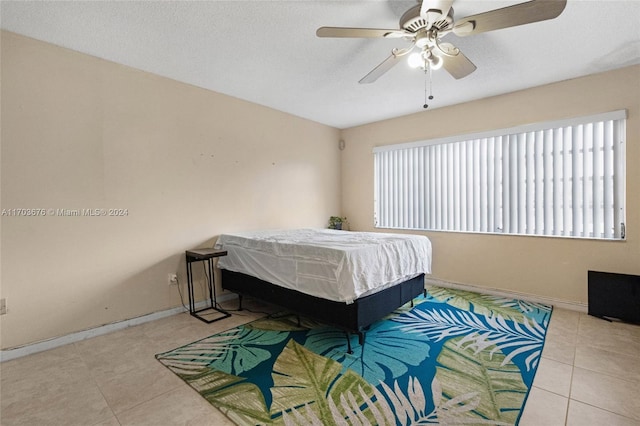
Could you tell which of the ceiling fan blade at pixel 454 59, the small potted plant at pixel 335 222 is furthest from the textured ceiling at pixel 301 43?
the small potted plant at pixel 335 222

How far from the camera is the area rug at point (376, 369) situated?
1.75 meters

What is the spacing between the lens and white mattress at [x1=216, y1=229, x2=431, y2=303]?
2.40 metres

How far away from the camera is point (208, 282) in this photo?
12.0ft

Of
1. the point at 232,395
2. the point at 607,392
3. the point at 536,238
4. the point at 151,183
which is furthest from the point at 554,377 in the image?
the point at 151,183

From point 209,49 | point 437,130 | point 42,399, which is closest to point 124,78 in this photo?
point 209,49

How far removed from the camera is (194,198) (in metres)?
3.50

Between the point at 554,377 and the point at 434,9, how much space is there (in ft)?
8.15

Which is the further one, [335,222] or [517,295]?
[335,222]

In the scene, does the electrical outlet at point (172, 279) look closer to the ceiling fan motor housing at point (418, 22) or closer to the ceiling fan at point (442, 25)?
the ceiling fan at point (442, 25)

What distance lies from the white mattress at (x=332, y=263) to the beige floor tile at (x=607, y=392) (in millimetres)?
1405

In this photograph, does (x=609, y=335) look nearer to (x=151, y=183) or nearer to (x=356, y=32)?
(x=356, y=32)

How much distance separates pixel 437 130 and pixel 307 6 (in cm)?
288

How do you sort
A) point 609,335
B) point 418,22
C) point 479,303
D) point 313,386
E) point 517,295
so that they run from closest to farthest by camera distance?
1. point 418,22
2. point 313,386
3. point 609,335
4. point 479,303
5. point 517,295

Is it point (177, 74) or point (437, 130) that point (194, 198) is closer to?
point (177, 74)
